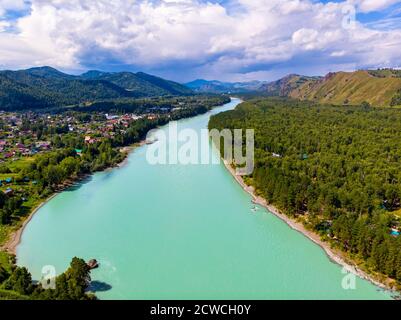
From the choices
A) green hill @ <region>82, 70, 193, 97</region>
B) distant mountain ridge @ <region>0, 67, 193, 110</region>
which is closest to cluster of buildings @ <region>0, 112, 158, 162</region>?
distant mountain ridge @ <region>0, 67, 193, 110</region>

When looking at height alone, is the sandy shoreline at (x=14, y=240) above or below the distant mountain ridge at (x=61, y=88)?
below

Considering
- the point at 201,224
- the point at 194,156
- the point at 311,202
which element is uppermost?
the point at 194,156

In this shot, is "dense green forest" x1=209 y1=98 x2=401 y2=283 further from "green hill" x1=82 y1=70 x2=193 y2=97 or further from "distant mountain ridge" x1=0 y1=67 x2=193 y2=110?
"green hill" x1=82 y1=70 x2=193 y2=97

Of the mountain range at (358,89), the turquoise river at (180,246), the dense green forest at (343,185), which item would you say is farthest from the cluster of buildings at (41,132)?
the mountain range at (358,89)

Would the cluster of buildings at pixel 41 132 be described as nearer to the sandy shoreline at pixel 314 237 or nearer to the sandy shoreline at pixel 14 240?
the sandy shoreline at pixel 14 240

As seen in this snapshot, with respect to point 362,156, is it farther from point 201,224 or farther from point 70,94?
point 70,94

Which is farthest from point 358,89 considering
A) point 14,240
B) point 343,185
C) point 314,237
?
point 14,240

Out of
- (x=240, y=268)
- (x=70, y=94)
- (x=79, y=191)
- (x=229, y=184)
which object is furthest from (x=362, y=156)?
(x=70, y=94)

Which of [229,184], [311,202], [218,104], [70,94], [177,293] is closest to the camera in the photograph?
[177,293]
